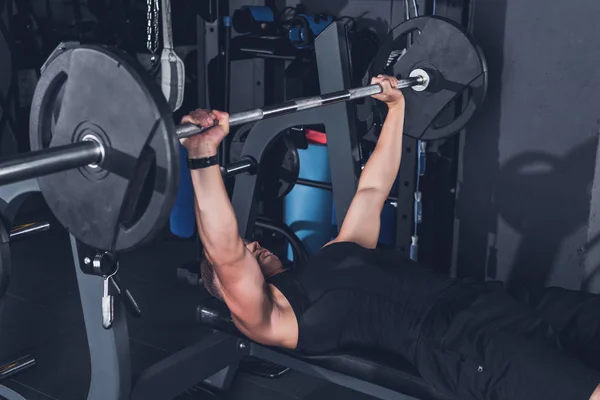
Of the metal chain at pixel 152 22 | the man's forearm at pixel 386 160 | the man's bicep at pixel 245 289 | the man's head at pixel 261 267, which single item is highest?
the metal chain at pixel 152 22

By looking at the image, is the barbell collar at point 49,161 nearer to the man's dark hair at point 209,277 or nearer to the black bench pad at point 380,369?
the man's dark hair at point 209,277

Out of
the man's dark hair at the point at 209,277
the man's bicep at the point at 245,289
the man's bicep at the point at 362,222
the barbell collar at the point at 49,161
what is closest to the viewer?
the barbell collar at the point at 49,161

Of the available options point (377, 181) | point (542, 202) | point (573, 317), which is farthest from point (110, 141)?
point (542, 202)

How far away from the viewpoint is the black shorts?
1.41m

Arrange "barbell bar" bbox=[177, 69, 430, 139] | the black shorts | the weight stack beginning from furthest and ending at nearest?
the weight stack < the black shorts < "barbell bar" bbox=[177, 69, 430, 139]

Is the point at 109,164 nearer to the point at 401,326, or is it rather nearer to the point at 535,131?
the point at 401,326

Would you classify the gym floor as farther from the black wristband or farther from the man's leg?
the black wristband

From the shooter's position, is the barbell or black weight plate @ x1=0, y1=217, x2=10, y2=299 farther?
black weight plate @ x1=0, y1=217, x2=10, y2=299

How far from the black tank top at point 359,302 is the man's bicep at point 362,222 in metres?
0.17

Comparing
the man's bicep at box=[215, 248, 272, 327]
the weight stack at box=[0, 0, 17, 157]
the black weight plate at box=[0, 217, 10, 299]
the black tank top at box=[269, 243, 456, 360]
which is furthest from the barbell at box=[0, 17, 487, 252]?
the weight stack at box=[0, 0, 17, 157]

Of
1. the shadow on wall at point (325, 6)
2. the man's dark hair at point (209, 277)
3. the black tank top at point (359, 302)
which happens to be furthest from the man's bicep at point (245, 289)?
the shadow on wall at point (325, 6)

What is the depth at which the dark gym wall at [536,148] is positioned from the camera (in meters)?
2.27

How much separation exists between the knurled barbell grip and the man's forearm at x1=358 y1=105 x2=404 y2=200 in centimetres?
11

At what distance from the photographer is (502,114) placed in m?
2.44
